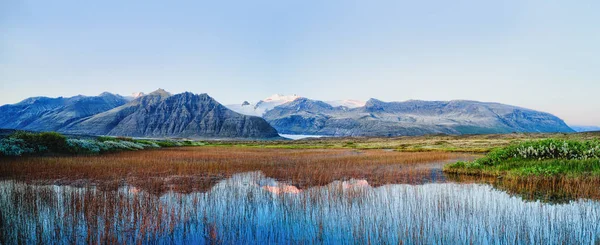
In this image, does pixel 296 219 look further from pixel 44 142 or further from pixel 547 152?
pixel 44 142

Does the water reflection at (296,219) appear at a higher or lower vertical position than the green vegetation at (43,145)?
lower

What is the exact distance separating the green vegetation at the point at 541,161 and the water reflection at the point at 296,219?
588 cm

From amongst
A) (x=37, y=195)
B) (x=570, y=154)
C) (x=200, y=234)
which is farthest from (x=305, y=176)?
(x=570, y=154)

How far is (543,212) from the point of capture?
11391 mm

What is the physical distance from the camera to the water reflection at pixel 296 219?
9.13 m

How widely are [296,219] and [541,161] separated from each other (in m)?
17.7

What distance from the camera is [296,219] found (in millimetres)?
11180

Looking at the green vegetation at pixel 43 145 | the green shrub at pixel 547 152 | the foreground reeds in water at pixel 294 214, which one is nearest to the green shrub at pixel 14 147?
the green vegetation at pixel 43 145

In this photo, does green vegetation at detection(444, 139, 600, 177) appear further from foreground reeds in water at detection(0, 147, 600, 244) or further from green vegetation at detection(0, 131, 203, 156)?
green vegetation at detection(0, 131, 203, 156)

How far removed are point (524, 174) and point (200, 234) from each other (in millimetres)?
17154

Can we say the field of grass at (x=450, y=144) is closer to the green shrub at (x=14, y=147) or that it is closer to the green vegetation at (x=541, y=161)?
the green vegetation at (x=541, y=161)

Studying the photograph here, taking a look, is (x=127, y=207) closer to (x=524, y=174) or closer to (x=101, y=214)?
(x=101, y=214)

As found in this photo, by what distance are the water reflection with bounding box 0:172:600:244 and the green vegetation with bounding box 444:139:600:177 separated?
588cm

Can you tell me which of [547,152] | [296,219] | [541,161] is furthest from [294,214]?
[547,152]
